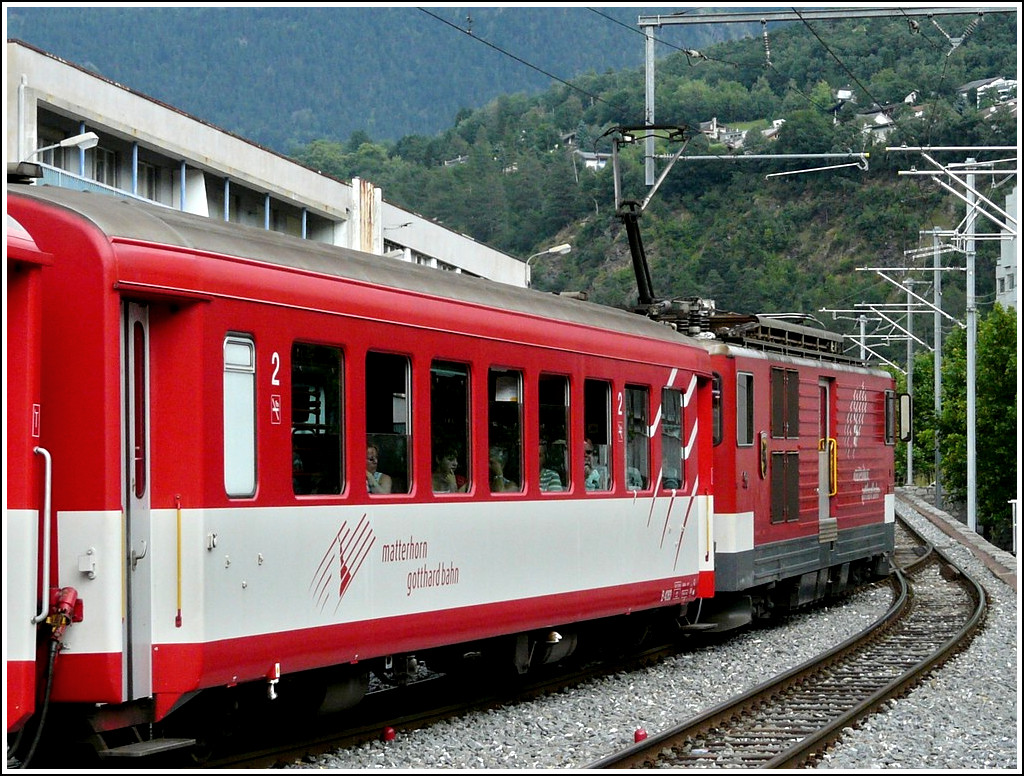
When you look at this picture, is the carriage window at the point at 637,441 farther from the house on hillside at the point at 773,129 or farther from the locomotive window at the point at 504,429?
the house on hillside at the point at 773,129

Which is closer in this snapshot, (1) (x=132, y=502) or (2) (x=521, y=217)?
(1) (x=132, y=502)

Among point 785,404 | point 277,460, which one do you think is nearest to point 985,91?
point 785,404

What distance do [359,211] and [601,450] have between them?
36760 mm

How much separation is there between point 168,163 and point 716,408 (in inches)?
1040

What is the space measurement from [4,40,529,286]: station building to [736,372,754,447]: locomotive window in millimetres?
11841

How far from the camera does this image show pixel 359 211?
4881 cm

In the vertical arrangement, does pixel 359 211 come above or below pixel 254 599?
above

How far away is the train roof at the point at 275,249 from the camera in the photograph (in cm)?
797

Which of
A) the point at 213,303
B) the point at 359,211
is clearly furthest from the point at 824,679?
the point at 359,211

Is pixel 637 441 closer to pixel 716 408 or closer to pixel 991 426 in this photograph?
pixel 716 408

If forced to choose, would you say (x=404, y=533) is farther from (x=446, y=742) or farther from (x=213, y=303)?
(x=213, y=303)

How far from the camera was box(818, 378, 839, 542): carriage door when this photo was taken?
62.0ft

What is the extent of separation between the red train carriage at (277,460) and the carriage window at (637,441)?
2.68ft

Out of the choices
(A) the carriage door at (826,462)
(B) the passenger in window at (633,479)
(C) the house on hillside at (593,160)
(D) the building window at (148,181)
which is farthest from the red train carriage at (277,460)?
(C) the house on hillside at (593,160)
